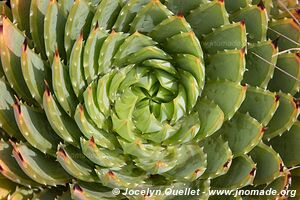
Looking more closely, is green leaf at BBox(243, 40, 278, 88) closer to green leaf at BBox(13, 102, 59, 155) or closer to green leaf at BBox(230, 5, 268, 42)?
green leaf at BBox(230, 5, 268, 42)

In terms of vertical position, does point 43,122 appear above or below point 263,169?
above

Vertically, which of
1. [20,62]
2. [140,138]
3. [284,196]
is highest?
[20,62]

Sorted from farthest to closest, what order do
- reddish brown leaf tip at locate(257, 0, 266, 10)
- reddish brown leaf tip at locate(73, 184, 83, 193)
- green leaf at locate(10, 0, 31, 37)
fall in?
green leaf at locate(10, 0, 31, 37) → reddish brown leaf tip at locate(257, 0, 266, 10) → reddish brown leaf tip at locate(73, 184, 83, 193)

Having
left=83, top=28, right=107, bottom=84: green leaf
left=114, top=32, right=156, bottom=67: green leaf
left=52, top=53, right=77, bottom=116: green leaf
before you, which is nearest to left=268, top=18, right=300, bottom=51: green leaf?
left=114, top=32, right=156, bottom=67: green leaf

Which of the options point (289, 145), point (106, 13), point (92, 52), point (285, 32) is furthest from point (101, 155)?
point (285, 32)

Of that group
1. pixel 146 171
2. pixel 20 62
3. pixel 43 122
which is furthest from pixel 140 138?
pixel 20 62

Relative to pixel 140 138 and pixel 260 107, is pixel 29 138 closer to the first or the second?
pixel 140 138

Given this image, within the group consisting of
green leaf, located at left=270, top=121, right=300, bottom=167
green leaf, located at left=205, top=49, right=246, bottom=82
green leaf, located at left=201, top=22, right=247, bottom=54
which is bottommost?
green leaf, located at left=270, top=121, right=300, bottom=167

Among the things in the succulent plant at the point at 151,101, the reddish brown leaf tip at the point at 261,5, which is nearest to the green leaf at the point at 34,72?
the succulent plant at the point at 151,101
